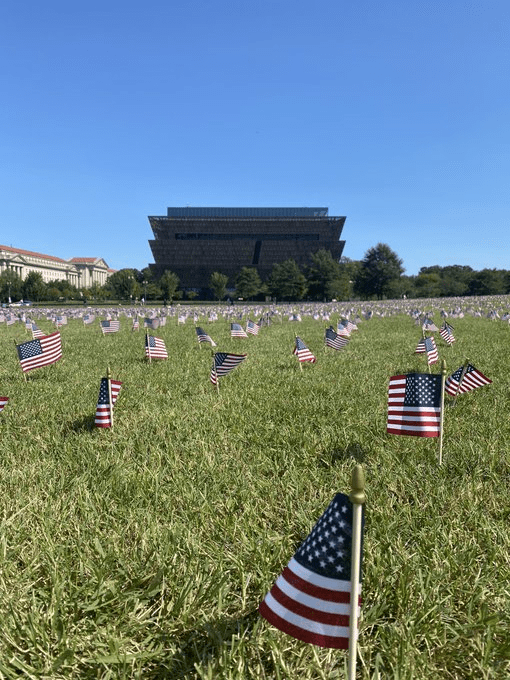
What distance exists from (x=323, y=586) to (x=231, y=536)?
1.44 m

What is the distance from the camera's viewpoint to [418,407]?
3908 mm

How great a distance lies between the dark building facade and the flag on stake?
379 ft

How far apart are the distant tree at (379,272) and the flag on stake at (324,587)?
8398 centimetres

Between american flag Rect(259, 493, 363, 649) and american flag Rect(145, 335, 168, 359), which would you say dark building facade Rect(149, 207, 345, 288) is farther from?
american flag Rect(259, 493, 363, 649)

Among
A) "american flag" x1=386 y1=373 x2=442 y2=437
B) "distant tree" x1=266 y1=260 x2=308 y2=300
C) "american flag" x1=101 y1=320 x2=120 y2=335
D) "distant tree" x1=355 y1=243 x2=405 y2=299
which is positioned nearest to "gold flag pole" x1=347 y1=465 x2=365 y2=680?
"american flag" x1=386 y1=373 x2=442 y2=437

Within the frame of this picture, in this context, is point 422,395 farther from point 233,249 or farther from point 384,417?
point 233,249

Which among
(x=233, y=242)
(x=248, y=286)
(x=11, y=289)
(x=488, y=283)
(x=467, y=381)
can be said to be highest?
(x=233, y=242)

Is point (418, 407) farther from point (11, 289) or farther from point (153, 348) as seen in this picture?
point (11, 289)

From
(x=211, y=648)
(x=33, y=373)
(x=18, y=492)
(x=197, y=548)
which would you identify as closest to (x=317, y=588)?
(x=211, y=648)

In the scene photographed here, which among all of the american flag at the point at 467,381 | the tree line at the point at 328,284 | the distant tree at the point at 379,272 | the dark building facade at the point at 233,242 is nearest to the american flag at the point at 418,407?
the american flag at the point at 467,381

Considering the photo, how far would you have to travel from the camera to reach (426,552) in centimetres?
266

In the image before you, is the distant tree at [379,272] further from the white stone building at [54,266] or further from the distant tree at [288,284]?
the white stone building at [54,266]

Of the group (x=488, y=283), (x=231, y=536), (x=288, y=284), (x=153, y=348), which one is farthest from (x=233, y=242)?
(x=231, y=536)

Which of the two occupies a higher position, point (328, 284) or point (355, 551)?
point (328, 284)
